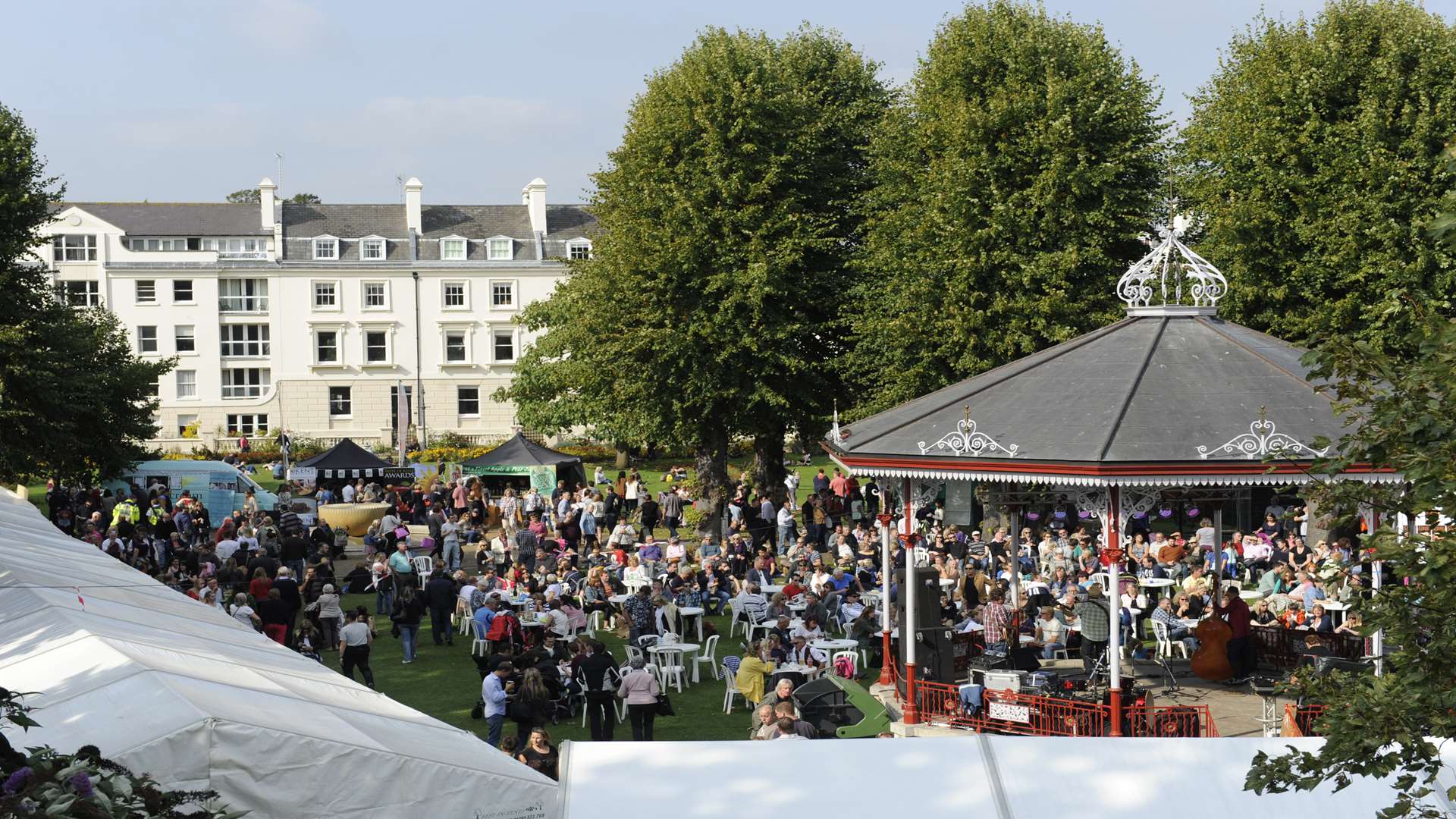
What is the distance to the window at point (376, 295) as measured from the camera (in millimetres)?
Result: 64438

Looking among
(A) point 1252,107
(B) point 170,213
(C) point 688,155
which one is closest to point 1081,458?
(A) point 1252,107

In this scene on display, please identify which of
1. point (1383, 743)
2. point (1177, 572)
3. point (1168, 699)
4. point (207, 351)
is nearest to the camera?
point (1383, 743)

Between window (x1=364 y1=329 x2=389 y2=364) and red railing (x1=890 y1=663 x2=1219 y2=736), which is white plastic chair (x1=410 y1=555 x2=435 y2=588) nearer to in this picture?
red railing (x1=890 y1=663 x2=1219 y2=736)

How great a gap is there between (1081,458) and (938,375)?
16631 mm

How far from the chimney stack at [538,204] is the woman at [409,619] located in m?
46.7

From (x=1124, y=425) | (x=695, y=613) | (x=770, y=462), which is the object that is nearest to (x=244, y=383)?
(x=770, y=462)

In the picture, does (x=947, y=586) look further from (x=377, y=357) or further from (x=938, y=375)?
(x=377, y=357)

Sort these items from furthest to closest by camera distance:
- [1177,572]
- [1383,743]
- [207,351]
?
1. [207,351]
2. [1177,572]
3. [1383,743]

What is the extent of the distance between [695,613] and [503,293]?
45.8 metres

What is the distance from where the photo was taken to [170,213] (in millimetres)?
65500

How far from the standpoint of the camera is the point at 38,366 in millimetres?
32562

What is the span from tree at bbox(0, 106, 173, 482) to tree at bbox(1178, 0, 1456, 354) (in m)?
25.9

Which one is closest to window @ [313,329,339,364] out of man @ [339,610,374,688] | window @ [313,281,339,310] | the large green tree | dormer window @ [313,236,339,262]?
window @ [313,281,339,310]

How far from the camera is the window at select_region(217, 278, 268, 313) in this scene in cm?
6406
